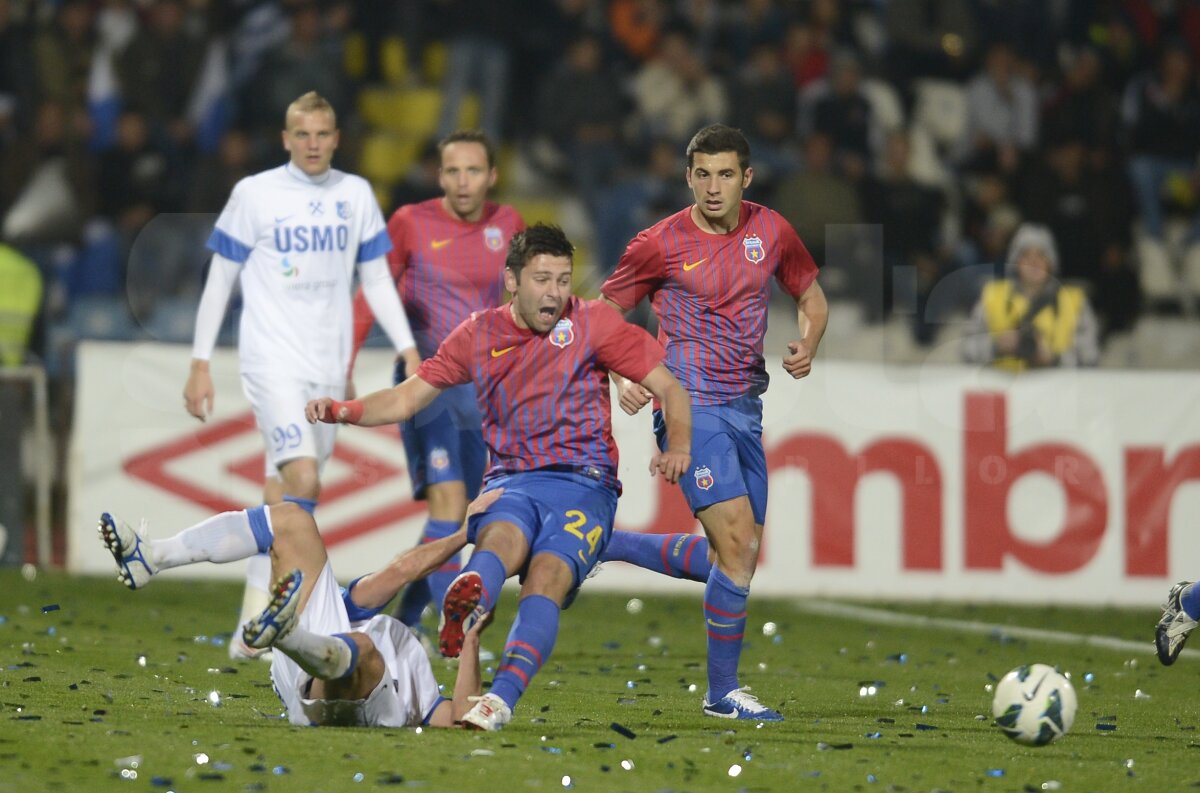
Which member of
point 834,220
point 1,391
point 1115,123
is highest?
point 1115,123

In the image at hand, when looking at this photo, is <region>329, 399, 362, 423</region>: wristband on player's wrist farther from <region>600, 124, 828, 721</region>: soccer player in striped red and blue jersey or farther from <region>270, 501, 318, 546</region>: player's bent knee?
<region>600, 124, 828, 721</region>: soccer player in striped red and blue jersey

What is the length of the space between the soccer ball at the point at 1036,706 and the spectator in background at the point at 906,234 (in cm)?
905

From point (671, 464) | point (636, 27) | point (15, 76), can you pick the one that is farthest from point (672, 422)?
point (636, 27)

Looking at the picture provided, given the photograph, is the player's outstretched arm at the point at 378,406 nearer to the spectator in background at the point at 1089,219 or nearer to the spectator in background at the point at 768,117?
the spectator in background at the point at 768,117

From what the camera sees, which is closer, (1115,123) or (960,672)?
(960,672)

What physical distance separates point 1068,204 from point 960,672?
7974 mm

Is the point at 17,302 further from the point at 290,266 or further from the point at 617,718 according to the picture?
the point at 617,718

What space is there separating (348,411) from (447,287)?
2.81 metres

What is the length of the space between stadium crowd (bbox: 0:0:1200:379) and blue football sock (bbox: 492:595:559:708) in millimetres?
8378

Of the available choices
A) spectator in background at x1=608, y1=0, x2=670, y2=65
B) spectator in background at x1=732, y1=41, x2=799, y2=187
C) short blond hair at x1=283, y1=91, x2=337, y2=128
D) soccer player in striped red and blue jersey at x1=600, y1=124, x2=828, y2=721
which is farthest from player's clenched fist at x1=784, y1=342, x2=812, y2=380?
spectator in background at x1=608, y1=0, x2=670, y2=65

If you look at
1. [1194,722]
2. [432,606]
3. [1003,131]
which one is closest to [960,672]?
[1194,722]

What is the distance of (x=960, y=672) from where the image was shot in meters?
8.75

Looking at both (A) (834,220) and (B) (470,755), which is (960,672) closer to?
(B) (470,755)

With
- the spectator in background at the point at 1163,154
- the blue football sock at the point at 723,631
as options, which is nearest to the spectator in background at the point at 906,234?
the spectator in background at the point at 1163,154
